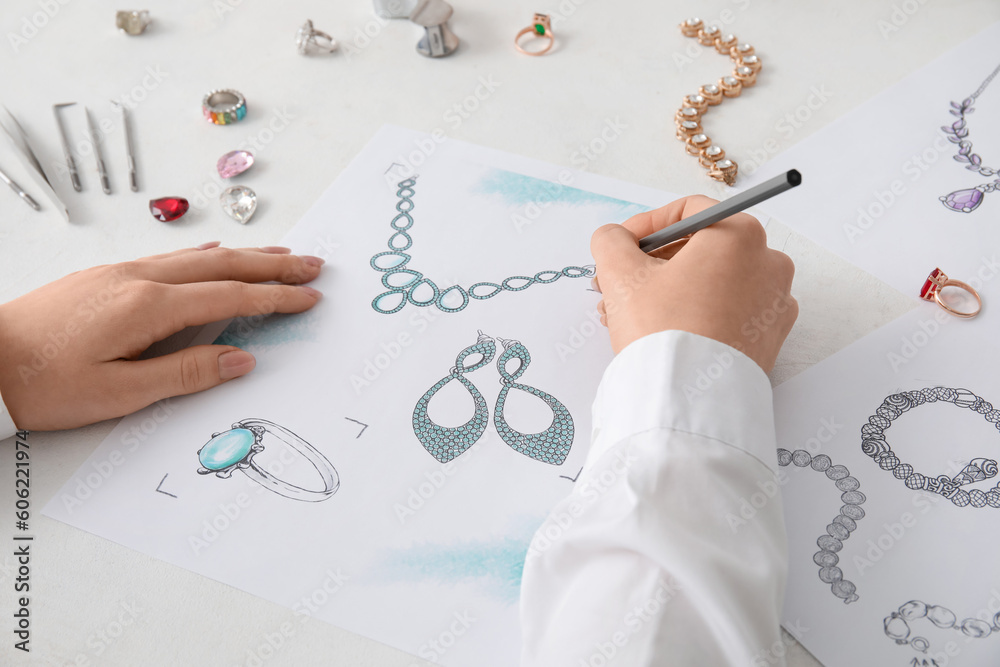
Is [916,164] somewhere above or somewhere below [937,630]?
above

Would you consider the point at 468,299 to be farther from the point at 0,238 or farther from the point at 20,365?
the point at 0,238

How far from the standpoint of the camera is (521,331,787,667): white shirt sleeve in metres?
0.51

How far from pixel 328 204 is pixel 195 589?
1.55 feet

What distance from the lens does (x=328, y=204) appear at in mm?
883

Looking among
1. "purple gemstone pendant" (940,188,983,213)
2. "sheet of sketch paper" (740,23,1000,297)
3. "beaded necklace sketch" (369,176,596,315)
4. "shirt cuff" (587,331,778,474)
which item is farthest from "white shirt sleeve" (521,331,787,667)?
"purple gemstone pendant" (940,188,983,213)

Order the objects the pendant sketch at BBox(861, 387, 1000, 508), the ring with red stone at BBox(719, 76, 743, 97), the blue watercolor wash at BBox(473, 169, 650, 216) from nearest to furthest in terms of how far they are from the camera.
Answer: the pendant sketch at BBox(861, 387, 1000, 508)
the blue watercolor wash at BBox(473, 169, 650, 216)
the ring with red stone at BBox(719, 76, 743, 97)

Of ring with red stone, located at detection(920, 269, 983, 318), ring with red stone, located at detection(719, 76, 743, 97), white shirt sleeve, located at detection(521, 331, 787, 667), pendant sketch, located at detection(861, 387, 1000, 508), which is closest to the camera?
white shirt sleeve, located at detection(521, 331, 787, 667)

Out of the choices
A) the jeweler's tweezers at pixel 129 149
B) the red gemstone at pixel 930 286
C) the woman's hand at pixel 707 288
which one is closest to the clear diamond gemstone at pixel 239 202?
the jeweler's tweezers at pixel 129 149

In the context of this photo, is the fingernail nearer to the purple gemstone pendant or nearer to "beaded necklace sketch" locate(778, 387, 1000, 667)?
"beaded necklace sketch" locate(778, 387, 1000, 667)

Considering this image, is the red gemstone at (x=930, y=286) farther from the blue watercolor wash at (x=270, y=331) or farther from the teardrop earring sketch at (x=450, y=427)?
the blue watercolor wash at (x=270, y=331)

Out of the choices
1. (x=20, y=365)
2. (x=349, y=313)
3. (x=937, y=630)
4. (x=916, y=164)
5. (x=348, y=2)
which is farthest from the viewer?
(x=348, y=2)

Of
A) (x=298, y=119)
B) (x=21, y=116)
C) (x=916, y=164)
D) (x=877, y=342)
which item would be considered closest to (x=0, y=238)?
(x=21, y=116)

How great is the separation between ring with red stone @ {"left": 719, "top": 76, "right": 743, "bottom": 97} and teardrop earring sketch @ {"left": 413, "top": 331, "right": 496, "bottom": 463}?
541 millimetres

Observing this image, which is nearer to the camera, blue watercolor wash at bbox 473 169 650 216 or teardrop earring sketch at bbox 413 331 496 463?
teardrop earring sketch at bbox 413 331 496 463
